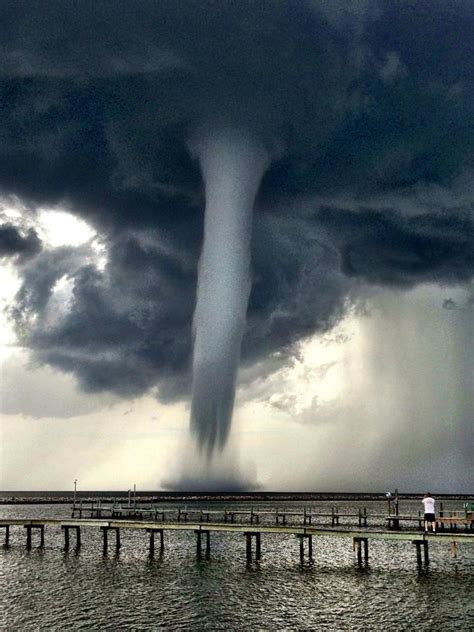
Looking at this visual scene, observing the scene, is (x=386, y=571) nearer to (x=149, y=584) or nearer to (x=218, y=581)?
(x=218, y=581)

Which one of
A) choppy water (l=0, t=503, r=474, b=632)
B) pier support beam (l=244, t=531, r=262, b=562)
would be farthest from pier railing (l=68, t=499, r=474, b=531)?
pier support beam (l=244, t=531, r=262, b=562)

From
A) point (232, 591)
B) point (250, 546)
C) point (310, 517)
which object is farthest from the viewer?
point (310, 517)

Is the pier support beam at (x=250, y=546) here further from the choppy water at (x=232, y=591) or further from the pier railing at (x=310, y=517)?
the pier railing at (x=310, y=517)

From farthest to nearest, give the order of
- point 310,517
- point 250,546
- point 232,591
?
point 310,517 < point 250,546 < point 232,591

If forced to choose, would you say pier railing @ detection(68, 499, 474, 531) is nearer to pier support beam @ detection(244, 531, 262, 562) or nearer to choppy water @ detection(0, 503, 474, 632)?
choppy water @ detection(0, 503, 474, 632)

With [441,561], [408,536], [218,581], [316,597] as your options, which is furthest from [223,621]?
[441,561]

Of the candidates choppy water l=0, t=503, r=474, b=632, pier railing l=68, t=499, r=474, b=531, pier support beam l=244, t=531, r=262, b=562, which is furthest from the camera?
pier railing l=68, t=499, r=474, b=531

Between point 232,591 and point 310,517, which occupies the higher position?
point 310,517

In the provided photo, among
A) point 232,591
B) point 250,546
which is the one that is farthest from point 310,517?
point 232,591

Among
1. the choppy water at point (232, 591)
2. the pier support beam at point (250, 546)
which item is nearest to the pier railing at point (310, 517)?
the choppy water at point (232, 591)

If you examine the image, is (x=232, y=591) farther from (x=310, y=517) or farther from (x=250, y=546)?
(x=310, y=517)
